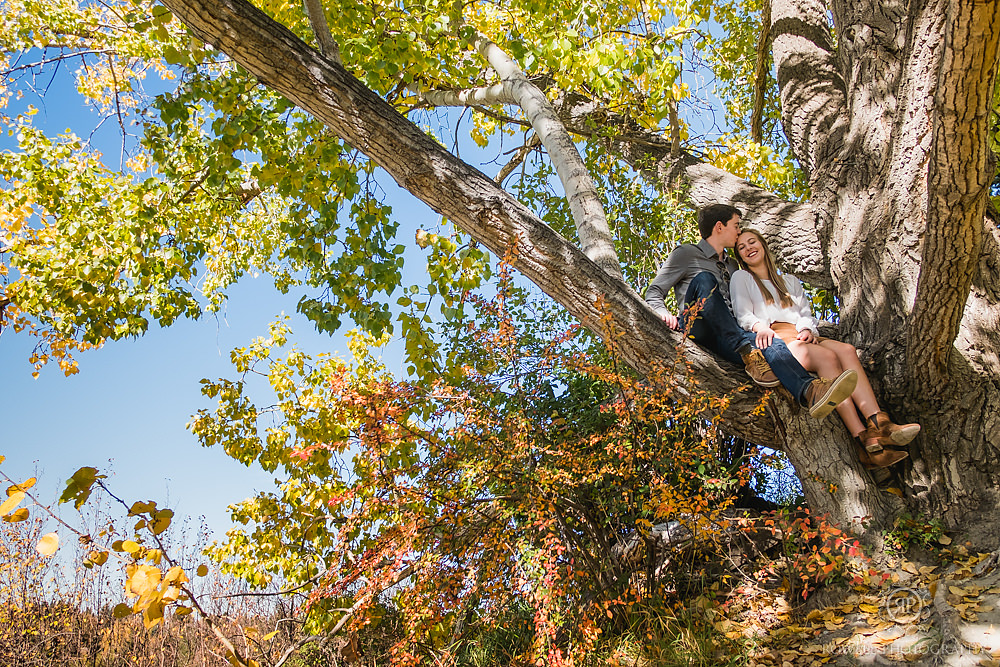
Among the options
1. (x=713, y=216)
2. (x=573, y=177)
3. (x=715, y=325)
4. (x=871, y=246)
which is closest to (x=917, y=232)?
(x=871, y=246)

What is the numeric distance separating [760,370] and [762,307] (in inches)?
20.9

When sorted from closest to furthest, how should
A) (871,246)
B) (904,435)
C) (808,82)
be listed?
(904,435), (871,246), (808,82)

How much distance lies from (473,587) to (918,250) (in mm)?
3180

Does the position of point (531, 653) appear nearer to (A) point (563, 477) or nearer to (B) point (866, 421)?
(A) point (563, 477)

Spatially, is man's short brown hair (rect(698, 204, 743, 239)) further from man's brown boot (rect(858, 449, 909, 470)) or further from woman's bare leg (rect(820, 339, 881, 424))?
man's brown boot (rect(858, 449, 909, 470))

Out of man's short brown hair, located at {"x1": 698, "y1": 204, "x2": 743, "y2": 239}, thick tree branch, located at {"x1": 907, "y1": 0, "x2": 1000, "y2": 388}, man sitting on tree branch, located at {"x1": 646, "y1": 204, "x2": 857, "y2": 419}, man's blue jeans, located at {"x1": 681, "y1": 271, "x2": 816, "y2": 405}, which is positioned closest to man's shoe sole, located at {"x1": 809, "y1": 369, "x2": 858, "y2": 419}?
man sitting on tree branch, located at {"x1": 646, "y1": 204, "x2": 857, "y2": 419}

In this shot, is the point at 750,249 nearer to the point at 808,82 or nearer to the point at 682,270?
the point at 682,270

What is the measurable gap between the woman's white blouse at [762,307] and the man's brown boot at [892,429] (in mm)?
611

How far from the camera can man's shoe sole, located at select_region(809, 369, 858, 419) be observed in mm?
3037

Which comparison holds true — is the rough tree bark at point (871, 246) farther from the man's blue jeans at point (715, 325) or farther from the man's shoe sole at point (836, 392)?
the man's shoe sole at point (836, 392)

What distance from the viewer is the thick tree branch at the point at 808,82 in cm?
445

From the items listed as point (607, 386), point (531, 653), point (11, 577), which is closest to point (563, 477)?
point (531, 653)

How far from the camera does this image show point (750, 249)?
13.3 feet

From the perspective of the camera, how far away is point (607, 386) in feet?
16.0
